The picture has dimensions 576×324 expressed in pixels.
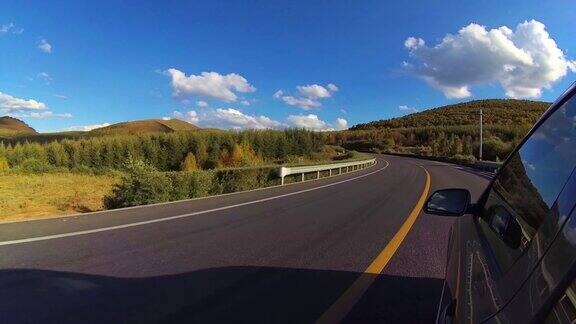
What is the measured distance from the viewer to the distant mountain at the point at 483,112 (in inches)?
4813

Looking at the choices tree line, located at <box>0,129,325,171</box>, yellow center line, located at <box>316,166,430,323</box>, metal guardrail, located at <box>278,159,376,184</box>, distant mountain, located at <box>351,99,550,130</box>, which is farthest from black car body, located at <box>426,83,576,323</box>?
distant mountain, located at <box>351,99,550,130</box>

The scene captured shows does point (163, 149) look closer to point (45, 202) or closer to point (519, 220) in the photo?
point (45, 202)

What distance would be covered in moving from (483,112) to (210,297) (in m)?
144

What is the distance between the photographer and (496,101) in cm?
15538

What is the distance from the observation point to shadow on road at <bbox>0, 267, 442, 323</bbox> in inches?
180

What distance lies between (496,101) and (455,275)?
543 ft

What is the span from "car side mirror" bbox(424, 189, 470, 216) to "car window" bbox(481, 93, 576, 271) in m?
0.39

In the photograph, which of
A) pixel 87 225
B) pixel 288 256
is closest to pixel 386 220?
pixel 288 256

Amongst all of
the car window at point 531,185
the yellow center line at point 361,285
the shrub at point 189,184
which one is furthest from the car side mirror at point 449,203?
the shrub at point 189,184

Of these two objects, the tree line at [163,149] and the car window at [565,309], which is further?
the tree line at [163,149]

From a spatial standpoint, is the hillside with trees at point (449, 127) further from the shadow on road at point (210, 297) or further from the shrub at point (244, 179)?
the shadow on road at point (210, 297)

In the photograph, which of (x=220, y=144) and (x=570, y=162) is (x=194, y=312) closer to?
(x=570, y=162)

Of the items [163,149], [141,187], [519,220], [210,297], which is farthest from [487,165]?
[163,149]

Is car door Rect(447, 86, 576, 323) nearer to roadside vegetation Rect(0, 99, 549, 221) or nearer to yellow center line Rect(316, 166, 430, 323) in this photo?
yellow center line Rect(316, 166, 430, 323)
